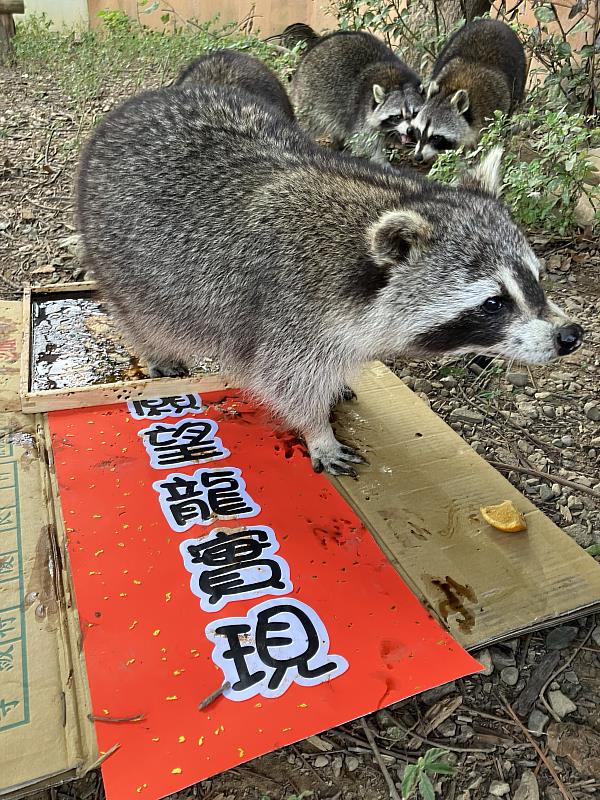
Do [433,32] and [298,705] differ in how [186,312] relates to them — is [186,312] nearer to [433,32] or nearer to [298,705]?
[298,705]

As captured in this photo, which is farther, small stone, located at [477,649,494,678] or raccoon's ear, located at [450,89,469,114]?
raccoon's ear, located at [450,89,469,114]

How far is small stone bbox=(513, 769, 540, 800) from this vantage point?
5.33 feet

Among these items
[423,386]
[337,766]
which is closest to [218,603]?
[337,766]

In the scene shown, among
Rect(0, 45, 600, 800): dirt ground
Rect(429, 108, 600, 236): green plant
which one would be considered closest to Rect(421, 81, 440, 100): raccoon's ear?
Rect(429, 108, 600, 236): green plant

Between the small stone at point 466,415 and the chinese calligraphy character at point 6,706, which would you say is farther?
the small stone at point 466,415

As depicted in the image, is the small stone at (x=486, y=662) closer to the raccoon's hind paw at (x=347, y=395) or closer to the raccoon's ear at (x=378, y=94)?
the raccoon's hind paw at (x=347, y=395)

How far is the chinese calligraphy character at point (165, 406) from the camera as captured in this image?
2.73m

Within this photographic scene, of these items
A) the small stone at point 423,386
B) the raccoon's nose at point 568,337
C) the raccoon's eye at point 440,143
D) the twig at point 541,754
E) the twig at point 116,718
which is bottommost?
the twig at point 116,718

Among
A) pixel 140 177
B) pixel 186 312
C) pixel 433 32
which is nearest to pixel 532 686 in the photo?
pixel 186 312

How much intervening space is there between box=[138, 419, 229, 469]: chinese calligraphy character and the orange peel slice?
3.26 ft

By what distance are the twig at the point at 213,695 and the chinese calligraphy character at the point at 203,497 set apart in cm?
59

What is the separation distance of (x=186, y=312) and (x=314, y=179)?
0.68 meters

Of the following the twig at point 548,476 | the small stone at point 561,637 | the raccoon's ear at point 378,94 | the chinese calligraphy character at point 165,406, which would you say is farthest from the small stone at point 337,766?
the raccoon's ear at point 378,94

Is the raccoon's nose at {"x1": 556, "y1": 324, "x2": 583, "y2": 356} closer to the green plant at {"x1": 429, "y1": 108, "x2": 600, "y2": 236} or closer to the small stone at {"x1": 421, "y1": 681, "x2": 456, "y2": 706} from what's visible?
the small stone at {"x1": 421, "y1": 681, "x2": 456, "y2": 706}
